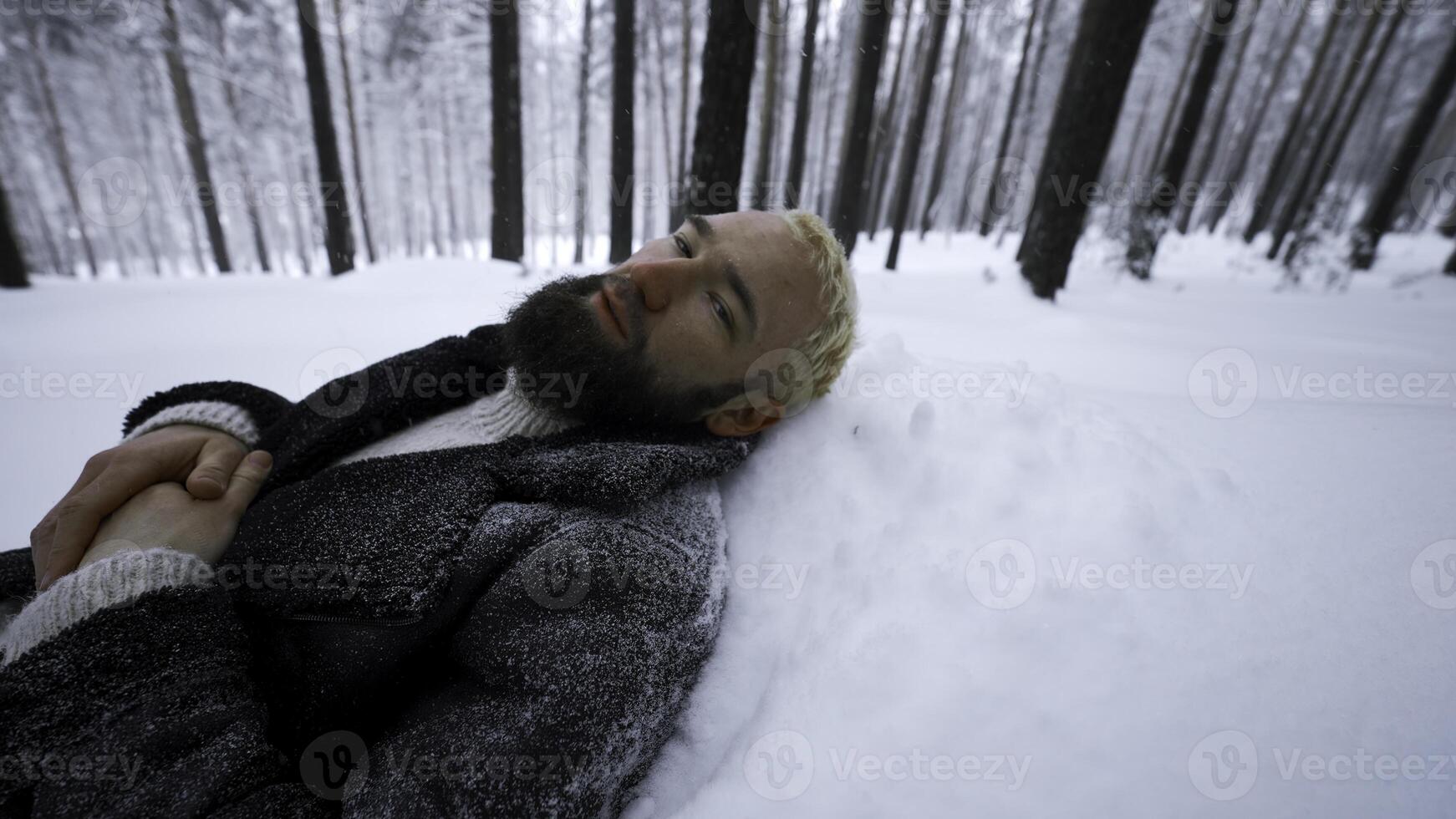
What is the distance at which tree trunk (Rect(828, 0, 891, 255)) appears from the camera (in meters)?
8.05

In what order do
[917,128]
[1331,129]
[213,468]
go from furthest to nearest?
[1331,129] → [917,128] → [213,468]

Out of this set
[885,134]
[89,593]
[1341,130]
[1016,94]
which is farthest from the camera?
[885,134]

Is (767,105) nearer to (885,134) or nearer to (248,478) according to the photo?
(885,134)

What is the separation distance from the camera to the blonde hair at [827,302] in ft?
6.95

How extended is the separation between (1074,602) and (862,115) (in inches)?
359

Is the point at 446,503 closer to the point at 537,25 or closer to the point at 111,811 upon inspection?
the point at 111,811

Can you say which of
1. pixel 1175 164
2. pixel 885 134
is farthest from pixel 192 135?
pixel 1175 164

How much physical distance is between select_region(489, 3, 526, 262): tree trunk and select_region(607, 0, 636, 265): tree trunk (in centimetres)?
177

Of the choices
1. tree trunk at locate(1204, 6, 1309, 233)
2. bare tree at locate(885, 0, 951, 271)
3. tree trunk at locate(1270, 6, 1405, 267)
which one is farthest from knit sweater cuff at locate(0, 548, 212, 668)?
tree trunk at locate(1204, 6, 1309, 233)

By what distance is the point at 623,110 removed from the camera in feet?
28.6

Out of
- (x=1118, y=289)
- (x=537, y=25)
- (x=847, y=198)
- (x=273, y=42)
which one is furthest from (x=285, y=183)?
(x=1118, y=289)

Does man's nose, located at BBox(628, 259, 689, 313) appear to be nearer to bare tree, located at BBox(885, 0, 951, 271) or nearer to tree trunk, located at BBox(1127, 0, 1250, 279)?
tree trunk, located at BBox(1127, 0, 1250, 279)

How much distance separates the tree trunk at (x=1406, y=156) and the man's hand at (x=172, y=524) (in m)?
15.1

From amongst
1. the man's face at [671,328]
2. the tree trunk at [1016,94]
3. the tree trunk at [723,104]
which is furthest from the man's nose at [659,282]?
the tree trunk at [1016,94]
